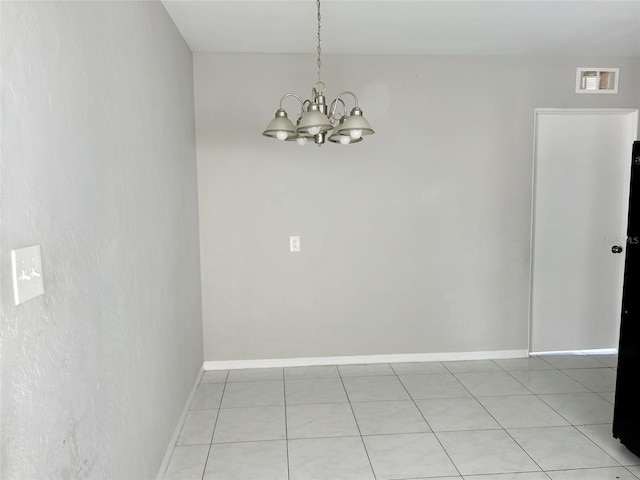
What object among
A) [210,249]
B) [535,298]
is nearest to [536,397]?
[535,298]

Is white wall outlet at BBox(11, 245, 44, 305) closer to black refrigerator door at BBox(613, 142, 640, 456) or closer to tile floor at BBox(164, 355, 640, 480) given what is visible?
tile floor at BBox(164, 355, 640, 480)

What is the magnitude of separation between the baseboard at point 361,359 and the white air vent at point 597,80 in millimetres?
2307

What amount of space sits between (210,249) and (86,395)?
7.15 feet

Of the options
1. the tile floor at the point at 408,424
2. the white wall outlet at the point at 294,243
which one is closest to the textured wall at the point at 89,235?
the tile floor at the point at 408,424

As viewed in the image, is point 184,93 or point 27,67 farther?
point 184,93

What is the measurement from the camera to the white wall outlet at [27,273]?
100 cm

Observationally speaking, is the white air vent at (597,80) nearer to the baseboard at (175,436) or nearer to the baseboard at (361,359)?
→ the baseboard at (361,359)

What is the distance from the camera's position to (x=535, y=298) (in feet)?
12.5

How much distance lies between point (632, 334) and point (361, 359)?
6.55ft

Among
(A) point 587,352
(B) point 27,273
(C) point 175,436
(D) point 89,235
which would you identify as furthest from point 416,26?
(A) point 587,352

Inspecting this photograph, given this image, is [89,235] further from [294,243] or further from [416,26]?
[416,26]

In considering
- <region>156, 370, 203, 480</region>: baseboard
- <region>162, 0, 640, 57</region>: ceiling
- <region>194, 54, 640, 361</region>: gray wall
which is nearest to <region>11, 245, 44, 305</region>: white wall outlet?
<region>156, 370, 203, 480</region>: baseboard

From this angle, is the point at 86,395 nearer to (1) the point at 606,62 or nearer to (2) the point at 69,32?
(2) the point at 69,32

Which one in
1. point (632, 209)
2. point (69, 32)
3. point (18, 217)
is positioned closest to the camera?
point (18, 217)
